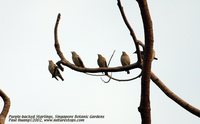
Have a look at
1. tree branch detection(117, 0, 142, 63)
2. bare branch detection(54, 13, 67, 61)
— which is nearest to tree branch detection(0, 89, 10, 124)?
tree branch detection(117, 0, 142, 63)

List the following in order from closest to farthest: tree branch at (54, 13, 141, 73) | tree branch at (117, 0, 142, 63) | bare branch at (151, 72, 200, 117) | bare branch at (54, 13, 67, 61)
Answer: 1. bare branch at (151, 72, 200, 117)
2. tree branch at (117, 0, 142, 63)
3. tree branch at (54, 13, 141, 73)
4. bare branch at (54, 13, 67, 61)

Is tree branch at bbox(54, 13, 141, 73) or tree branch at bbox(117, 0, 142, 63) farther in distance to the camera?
tree branch at bbox(54, 13, 141, 73)

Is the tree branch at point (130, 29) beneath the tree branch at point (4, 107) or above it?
above

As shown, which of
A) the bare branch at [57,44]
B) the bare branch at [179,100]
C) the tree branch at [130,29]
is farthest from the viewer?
the bare branch at [57,44]

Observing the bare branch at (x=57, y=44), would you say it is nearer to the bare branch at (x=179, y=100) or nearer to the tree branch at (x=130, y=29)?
the tree branch at (x=130, y=29)

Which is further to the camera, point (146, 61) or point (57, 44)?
point (57, 44)

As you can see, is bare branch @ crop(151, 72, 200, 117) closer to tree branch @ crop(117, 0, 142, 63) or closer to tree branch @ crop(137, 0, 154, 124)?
tree branch @ crop(117, 0, 142, 63)

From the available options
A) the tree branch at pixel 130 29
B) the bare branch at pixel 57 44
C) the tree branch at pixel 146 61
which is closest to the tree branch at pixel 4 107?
the tree branch at pixel 146 61

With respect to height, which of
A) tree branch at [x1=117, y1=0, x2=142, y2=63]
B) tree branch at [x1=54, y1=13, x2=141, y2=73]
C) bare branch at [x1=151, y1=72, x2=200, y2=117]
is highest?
tree branch at [x1=117, y1=0, x2=142, y2=63]

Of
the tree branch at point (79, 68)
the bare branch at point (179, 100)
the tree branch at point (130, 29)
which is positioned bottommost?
the bare branch at point (179, 100)

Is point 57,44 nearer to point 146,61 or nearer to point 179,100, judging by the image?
point 179,100

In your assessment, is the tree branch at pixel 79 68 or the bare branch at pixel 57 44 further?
the bare branch at pixel 57 44

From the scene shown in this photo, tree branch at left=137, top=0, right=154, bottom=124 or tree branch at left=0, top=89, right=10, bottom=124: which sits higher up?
tree branch at left=137, top=0, right=154, bottom=124

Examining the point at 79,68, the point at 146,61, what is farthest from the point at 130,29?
the point at 146,61
